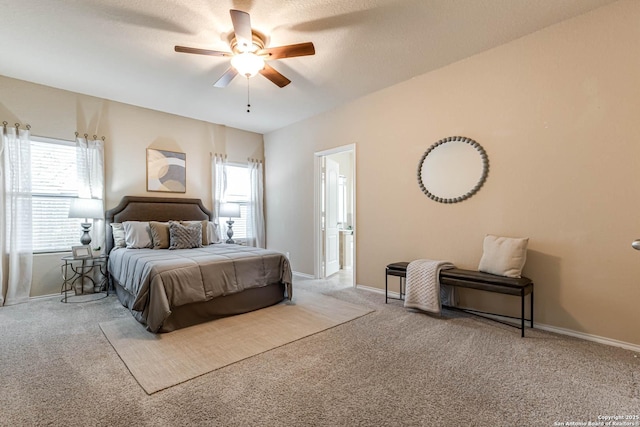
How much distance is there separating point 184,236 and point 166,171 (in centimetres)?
148

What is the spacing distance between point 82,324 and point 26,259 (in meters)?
1.66

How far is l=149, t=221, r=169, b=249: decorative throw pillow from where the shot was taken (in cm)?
418

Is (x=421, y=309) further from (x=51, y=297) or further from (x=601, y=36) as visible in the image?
(x=51, y=297)

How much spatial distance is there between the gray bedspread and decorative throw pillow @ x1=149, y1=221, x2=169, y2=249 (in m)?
0.27

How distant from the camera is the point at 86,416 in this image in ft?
5.35

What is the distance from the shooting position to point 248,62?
2641 mm

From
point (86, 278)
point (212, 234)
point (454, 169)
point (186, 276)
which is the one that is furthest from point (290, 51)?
point (86, 278)

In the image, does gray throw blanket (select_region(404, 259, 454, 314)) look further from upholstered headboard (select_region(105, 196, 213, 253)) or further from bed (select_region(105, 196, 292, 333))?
upholstered headboard (select_region(105, 196, 213, 253))

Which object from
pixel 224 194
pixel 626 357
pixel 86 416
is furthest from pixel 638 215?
pixel 224 194

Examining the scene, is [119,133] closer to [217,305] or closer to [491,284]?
[217,305]

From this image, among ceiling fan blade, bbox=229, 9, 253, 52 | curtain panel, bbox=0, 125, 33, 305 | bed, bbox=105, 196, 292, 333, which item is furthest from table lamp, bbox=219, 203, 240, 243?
ceiling fan blade, bbox=229, 9, 253, 52

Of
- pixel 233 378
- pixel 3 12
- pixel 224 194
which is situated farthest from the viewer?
pixel 224 194

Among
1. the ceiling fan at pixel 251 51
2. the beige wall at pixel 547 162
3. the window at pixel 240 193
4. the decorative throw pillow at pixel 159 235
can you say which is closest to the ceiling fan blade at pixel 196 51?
the ceiling fan at pixel 251 51

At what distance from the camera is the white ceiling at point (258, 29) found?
96.7 inches
